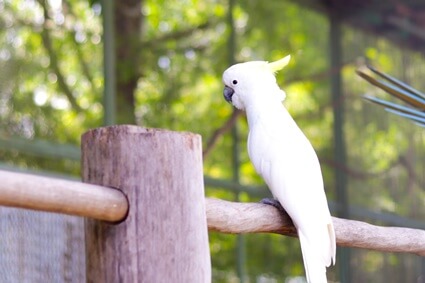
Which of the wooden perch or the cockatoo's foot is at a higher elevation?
the cockatoo's foot

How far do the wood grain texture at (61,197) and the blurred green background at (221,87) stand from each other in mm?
2184

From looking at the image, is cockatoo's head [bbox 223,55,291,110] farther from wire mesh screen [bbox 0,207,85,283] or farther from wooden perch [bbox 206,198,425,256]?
wire mesh screen [bbox 0,207,85,283]

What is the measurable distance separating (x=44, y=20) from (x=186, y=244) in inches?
100

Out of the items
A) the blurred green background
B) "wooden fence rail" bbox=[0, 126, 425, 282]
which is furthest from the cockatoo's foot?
the blurred green background

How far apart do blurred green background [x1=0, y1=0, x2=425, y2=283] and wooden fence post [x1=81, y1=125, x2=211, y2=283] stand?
213 cm

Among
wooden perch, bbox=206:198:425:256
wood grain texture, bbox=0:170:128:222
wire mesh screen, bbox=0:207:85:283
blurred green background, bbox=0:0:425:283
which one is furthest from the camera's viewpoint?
blurred green background, bbox=0:0:425:283

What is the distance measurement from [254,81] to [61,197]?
33.3 inches

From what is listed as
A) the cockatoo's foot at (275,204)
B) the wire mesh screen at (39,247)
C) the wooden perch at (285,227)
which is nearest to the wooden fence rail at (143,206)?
the wooden perch at (285,227)

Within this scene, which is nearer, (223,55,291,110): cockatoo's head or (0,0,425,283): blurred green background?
(223,55,291,110): cockatoo's head

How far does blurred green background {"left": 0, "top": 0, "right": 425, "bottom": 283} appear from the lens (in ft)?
11.3

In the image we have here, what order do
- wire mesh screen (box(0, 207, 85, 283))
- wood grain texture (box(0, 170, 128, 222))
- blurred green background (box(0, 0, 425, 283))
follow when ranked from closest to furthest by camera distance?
1. wood grain texture (box(0, 170, 128, 222))
2. wire mesh screen (box(0, 207, 85, 283))
3. blurred green background (box(0, 0, 425, 283))

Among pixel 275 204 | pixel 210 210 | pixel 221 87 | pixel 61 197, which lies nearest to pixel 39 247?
pixel 275 204

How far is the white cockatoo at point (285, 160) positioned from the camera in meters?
1.56

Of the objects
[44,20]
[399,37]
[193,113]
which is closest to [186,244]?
[44,20]
